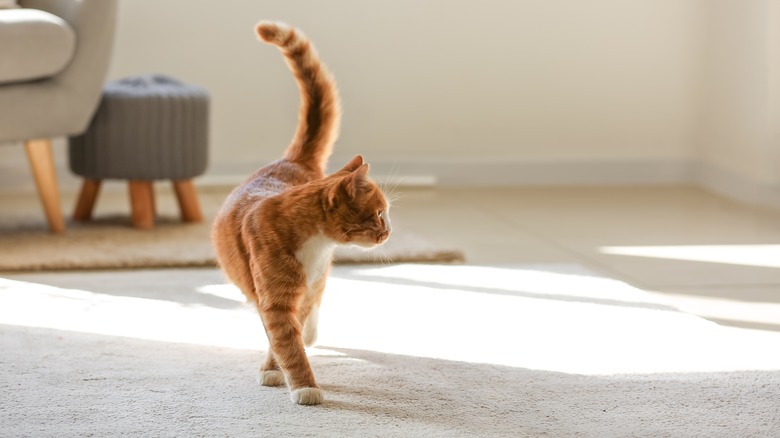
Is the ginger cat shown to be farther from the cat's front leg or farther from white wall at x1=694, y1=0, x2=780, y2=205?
white wall at x1=694, y1=0, x2=780, y2=205

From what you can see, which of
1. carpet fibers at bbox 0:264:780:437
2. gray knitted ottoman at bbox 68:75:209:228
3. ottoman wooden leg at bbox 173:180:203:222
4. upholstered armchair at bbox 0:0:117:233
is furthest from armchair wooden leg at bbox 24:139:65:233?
carpet fibers at bbox 0:264:780:437

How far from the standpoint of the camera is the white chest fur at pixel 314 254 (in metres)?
1.56

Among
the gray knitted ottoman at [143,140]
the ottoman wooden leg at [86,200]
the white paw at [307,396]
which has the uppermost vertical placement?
Answer: the white paw at [307,396]

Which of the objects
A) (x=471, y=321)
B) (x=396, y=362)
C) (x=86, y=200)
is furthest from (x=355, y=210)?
(x=86, y=200)

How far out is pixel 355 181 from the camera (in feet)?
5.02

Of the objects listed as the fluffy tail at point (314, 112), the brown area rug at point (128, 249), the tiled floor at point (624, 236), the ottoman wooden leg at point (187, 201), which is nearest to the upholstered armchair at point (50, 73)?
the brown area rug at point (128, 249)

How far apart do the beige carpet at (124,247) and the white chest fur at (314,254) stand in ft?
3.26

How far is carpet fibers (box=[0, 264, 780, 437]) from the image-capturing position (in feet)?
4.84

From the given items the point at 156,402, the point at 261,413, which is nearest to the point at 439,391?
the point at 261,413

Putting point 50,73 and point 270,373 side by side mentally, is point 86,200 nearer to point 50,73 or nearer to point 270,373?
point 50,73

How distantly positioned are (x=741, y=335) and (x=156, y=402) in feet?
3.31

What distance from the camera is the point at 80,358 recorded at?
69.8 inches

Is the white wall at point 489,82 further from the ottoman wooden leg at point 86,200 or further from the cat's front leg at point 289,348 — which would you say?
the cat's front leg at point 289,348

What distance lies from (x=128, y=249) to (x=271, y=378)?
1149 millimetres
